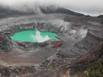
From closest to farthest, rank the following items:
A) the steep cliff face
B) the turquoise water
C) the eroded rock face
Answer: the eroded rock face
the steep cliff face
the turquoise water

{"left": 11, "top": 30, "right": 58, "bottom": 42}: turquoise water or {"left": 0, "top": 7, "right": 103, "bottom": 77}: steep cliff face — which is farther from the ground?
{"left": 0, "top": 7, "right": 103, "bottom": 77}: steep cliff face

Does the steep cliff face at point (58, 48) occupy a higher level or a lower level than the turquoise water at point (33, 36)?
higher

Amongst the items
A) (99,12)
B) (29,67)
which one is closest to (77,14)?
(99,12)

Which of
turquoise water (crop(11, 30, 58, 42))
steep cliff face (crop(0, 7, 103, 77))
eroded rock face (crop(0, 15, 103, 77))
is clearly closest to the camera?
eroded rock face (crop(0, 15, 103, 77))

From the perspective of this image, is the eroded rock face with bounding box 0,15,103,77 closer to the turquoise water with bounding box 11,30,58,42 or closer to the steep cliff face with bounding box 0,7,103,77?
the steep cliff face with bounding box 0,7,103,77

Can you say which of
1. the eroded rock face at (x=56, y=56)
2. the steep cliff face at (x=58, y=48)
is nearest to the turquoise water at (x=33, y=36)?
the steep cliff face at (x=58, y=48)

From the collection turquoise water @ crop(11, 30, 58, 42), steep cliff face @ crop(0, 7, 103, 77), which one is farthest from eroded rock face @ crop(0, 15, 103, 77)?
turquoise water @ crop(11, 30, 58, 42)

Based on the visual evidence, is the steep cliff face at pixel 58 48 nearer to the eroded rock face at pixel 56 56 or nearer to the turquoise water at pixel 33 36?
the eroded rock face at pixel 56 56

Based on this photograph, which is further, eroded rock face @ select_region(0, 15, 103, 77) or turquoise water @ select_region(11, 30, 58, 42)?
turquoise water @ select_region(11, 30, 58, 42)

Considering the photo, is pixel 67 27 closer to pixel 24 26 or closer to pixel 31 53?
pixel 24 26
